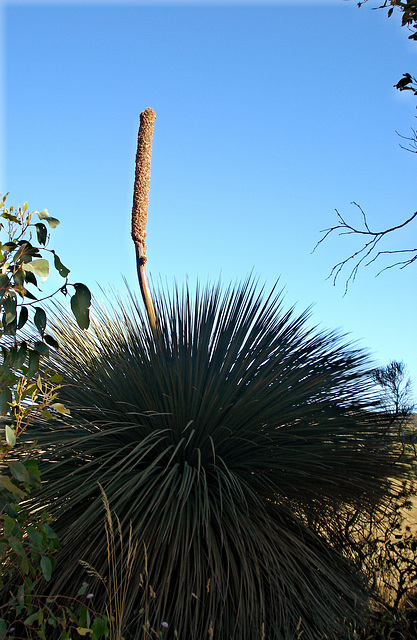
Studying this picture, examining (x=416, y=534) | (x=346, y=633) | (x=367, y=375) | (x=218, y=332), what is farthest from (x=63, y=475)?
(x=416, y=534)

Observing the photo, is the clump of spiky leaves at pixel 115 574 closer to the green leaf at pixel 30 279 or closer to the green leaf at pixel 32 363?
the green leaf at pixel 32 363

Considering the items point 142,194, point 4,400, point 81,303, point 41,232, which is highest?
point 142,194

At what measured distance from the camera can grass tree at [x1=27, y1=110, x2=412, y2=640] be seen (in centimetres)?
259

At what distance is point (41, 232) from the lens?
69.9 inches

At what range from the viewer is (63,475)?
3070mm

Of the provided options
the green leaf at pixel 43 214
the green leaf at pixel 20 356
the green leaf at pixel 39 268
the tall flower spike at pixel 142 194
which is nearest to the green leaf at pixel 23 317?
the green leaf at pixel 20 356

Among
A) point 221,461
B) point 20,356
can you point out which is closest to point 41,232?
point 20,356

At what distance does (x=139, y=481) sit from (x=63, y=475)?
62 centimetres

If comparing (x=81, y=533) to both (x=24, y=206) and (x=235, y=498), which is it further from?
(x=24, y=206)

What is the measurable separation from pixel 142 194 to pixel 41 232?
2785 millimetres

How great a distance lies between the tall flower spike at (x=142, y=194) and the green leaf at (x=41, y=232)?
8.46ft

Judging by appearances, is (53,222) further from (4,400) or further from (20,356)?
(4,400)

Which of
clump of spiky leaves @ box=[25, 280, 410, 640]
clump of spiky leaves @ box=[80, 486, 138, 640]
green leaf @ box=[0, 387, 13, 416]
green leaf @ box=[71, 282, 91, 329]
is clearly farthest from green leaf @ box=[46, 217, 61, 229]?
clump of spiky leaves @ box=[25, 280, 410, 640]

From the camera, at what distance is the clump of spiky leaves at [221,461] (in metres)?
2.60
